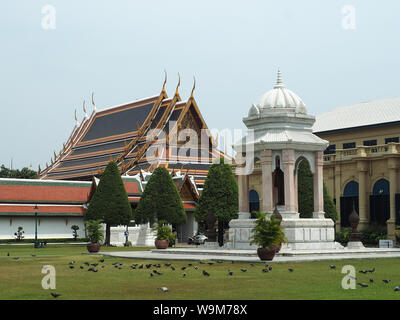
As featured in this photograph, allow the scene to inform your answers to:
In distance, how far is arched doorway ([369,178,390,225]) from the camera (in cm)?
5394

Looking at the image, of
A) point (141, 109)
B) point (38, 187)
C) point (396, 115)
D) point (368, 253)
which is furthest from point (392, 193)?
point (141, 109)

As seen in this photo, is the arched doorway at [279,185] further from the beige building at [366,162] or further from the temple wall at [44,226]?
the temple wall at [44,226]

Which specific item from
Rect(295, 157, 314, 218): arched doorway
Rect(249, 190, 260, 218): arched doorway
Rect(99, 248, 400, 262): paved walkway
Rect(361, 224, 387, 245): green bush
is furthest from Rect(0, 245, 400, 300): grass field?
Rect(249, 190, 260, 218): arched doorway

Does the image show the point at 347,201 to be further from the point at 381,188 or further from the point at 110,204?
the point at 110,204

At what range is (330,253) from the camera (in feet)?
103

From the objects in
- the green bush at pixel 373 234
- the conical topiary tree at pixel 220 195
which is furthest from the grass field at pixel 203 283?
the conical topiary tree at pixel 220 195

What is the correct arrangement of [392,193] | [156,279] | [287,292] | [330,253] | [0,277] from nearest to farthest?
[287,292] < [156,279] < [0,277] < [330,253] < [392,193]

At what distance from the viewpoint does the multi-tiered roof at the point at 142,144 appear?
86125 millimetres

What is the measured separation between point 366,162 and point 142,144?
1571 inches

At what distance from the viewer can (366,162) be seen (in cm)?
5581

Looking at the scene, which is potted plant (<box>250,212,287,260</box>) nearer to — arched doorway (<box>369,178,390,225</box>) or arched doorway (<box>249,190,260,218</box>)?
arched doorway (<box>369,178,390,225</box>)

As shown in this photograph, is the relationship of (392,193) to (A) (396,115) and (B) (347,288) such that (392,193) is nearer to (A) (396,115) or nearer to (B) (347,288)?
(A) (396,115)

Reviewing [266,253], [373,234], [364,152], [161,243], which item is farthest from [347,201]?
[266,253]

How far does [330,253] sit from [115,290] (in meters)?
16.5
